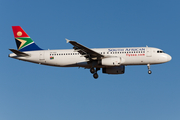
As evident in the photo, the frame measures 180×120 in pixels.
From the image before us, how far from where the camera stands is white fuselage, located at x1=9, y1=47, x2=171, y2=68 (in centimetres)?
4362

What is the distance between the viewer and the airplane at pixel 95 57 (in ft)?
141

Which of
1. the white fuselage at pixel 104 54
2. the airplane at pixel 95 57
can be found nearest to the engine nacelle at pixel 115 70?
the airplane at pixel 95 57

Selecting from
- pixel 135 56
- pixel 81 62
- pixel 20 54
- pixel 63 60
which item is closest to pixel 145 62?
pixel 135 56

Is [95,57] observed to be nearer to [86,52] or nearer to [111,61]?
[86,52]

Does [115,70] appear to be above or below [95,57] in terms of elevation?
below

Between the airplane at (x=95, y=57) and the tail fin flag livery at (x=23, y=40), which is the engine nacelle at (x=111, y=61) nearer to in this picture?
the airplane at (x=95, y=57)

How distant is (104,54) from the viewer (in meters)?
44.3

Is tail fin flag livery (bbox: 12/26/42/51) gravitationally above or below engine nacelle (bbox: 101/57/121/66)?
above

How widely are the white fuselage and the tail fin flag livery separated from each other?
1.46 metres

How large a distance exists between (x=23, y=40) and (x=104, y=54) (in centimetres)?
1406

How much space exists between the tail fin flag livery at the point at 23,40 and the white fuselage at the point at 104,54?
1.46 m

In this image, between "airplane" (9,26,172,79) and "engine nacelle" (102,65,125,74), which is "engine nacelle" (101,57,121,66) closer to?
"airplane" (9,26,172,79)

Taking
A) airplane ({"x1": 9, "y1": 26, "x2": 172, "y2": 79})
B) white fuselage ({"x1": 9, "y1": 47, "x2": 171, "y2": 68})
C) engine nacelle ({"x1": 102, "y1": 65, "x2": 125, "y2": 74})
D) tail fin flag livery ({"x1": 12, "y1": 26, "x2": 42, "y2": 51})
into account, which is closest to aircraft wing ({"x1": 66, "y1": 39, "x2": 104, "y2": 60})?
airplane ({"x1": 9, "y1": 26, "x2": 172, "y2": 79})

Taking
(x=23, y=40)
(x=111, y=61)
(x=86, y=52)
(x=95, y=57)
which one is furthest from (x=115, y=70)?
(x=23, y=40)
